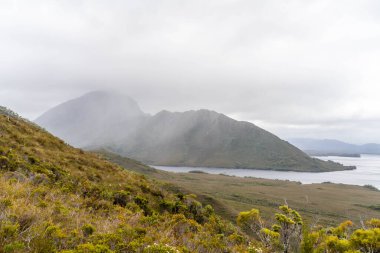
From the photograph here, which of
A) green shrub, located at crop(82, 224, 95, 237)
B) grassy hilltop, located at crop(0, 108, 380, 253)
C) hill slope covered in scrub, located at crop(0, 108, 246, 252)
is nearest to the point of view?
hill slope covered in scrub, located at crop(0, 108, 246, 252)

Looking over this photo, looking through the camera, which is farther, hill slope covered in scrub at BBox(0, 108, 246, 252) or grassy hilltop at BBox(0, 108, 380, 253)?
grassy hilltop at BBox(0, 108, 380, 253)

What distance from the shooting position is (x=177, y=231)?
1114 centimetres

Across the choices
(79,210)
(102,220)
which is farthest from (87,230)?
(79,210)

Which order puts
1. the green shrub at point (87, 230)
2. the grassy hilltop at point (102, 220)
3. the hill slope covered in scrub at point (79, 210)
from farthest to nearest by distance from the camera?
the green shrub at point (87, 230) → the grassy hilltop at point (102, 220) → the hill slope covered in scrub at point (79, 210)

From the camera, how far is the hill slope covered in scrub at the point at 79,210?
670 cm

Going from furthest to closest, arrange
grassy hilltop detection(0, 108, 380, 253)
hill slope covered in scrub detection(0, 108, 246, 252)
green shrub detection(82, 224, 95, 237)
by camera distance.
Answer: green shrub detection(82, 224, 95, 237), grassy hilltop detection(0, 108, 380, 253), hill slope covered in scrub detection(0, 108, 246, 252)

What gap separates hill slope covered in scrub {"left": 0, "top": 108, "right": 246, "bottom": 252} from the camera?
670 centimetres

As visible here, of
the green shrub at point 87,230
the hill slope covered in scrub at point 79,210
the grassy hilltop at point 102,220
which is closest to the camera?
the hill slope covered in scrub at point 79,210

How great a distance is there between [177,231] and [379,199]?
152 meters

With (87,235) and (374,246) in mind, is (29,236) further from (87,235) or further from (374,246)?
(374,246)

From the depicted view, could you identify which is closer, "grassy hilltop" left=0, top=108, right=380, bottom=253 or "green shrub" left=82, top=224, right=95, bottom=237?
"grassy hilltop" left=0, top=108, right=380, bottom=253

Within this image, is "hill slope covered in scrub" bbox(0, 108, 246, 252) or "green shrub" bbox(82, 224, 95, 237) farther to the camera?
"green shrub" bbox(82, 224, 95, 237)

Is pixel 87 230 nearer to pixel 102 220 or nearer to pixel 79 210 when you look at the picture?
pixel 102 220

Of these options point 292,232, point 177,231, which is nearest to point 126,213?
point 177,231
